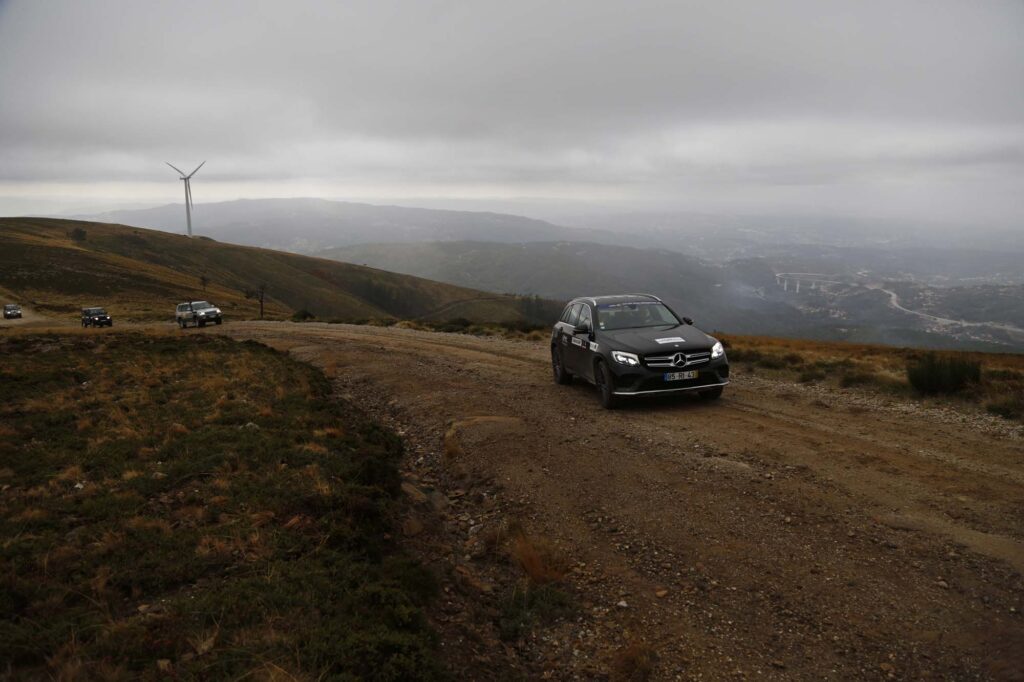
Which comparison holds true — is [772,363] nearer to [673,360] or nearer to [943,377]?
[943,377]

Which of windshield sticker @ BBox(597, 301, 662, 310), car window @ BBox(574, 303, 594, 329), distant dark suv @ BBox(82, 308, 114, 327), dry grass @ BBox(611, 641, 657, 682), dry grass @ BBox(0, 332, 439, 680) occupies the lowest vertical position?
distant dark suv @ BBox(82, 308, 114, 327)

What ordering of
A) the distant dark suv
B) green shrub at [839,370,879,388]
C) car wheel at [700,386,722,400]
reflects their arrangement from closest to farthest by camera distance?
car wheel at [700,386,722,400], green shrub at [839,370,879,388], the distant dark suv

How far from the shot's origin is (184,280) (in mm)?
85562

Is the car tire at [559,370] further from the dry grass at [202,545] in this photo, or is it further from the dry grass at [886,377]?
the dry grass at [886,377]

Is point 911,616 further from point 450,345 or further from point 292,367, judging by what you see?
point 450,345

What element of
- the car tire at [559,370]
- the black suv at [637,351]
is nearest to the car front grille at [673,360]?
the black suv at [637,351]

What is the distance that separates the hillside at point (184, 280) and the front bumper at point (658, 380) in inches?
1186

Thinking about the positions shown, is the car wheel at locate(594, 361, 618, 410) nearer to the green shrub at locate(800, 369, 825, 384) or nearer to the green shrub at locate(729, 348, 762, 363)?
the green shrub at locate(800, 369, 825, 384)

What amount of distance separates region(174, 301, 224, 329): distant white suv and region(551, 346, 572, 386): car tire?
31694 mm

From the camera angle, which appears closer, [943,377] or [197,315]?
[943,377]

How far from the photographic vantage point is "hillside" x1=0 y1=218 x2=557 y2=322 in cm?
6700

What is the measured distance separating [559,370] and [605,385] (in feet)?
8.81

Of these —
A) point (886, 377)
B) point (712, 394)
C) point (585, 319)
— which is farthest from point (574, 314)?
point (886, 377)

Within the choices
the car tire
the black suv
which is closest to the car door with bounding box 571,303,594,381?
the black suv
